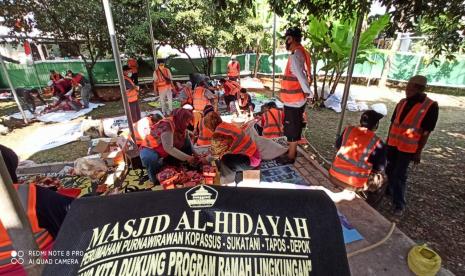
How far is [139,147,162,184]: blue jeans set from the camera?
12.0 ft

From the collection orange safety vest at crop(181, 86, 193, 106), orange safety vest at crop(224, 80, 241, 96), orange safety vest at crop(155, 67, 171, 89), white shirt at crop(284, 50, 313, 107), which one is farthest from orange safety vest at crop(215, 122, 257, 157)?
orange safety vest at crop(155, 67, 171, 89)

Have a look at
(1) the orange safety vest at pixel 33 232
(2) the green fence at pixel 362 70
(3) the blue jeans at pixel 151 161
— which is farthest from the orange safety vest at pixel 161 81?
(2) the green fence at pixel 362 70

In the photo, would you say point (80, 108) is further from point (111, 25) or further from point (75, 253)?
point (75, 253)

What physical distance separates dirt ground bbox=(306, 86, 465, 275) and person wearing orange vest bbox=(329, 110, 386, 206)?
0.82 metres

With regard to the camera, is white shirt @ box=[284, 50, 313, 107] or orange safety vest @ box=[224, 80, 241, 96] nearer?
white shirt @ box=[284, 50, 313, 107]

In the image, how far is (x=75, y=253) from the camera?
902mm

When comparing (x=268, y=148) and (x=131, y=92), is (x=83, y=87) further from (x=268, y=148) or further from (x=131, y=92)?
(x=268, y=148)

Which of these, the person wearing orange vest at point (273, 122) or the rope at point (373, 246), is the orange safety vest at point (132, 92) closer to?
the person wearing orange vest at point (273, 122)

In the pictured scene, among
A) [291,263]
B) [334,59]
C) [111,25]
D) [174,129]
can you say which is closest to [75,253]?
[291,263]

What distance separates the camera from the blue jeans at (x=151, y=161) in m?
3.66

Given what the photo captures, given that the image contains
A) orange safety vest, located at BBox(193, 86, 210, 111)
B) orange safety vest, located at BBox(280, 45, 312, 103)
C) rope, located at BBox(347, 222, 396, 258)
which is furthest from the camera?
orange safety vest, located at BBox(193, 86, 210, 111)

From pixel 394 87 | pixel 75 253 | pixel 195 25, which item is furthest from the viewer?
pixel 394 87

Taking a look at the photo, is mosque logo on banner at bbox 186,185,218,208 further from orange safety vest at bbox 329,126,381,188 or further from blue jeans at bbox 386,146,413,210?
blue jeans at bbox 386,146,413,210

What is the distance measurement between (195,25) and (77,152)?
7.24 metres
